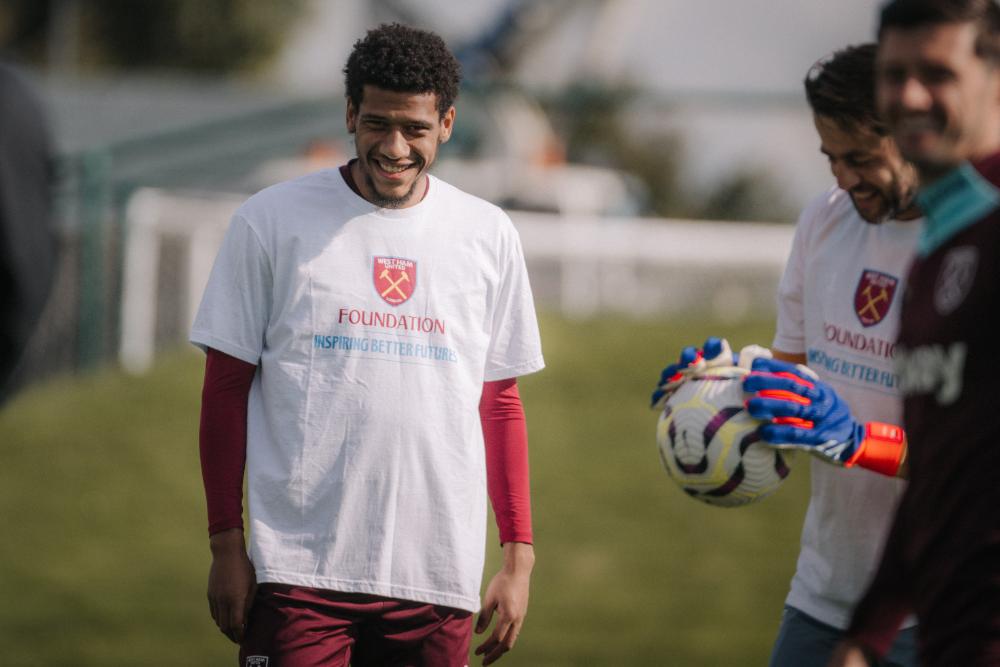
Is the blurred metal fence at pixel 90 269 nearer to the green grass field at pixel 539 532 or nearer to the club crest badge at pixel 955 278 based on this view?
the green grass field at pixel 539 532

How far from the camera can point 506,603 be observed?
12.0 ft

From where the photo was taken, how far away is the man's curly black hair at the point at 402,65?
3484mm

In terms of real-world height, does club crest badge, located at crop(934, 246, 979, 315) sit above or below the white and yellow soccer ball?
above

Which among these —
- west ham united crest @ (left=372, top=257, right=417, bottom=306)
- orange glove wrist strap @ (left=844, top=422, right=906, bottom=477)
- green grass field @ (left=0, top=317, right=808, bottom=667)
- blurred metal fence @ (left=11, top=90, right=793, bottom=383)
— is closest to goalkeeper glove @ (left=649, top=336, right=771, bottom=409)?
orange glove wrist strap @ (left=844, top=422, right=906, bottom=477)

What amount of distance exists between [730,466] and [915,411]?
1.10m

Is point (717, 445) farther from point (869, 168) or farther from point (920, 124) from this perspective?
point (920, 124)

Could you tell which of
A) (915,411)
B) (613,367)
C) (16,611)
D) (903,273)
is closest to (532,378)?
(613,367)

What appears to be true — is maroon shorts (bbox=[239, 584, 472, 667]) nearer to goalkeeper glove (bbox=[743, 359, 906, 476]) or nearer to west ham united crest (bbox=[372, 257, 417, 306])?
west ham united crest (bbox=[372, 257, 417, 306])

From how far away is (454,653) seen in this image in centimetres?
351

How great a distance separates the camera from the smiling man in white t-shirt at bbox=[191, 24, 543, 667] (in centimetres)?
→ 340

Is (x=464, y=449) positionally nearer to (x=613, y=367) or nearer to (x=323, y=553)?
(x=323, y=553)

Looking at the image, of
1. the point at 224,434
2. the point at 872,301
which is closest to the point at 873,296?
the point at 872,301

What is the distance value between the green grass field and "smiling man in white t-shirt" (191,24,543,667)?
5.93m

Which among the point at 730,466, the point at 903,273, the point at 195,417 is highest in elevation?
the point at 903,273
